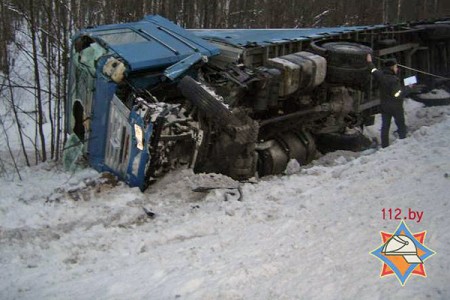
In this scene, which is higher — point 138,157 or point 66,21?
point 66,21

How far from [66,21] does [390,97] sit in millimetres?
5975

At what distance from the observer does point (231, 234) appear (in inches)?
148

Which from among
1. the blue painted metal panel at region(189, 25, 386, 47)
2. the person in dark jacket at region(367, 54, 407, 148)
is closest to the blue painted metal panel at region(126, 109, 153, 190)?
the blue painted metal panel at region(189, 25, 386, 47)

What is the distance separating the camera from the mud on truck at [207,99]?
533 cm

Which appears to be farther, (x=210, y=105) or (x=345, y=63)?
(x=345, y=63)

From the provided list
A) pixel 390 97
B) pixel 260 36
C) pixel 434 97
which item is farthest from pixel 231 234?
pixel 434 97

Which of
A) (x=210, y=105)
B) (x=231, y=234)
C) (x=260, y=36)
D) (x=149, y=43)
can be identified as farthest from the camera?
(x=260, y=36)

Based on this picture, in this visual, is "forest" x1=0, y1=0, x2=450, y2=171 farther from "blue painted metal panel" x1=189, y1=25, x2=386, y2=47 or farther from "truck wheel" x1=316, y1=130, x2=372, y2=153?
"truck wheel" x1=316, y1=130, x2=372, y2=153

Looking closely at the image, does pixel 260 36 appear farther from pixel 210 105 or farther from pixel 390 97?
pixel 210 105

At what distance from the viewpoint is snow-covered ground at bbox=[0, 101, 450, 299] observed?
2828mm

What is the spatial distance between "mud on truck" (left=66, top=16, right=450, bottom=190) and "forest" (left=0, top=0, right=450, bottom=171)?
2.46 meters

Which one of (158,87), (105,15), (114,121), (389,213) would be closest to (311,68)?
(158,87)

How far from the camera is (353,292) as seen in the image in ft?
8.55

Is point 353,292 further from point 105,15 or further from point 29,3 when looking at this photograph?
point 105,15
